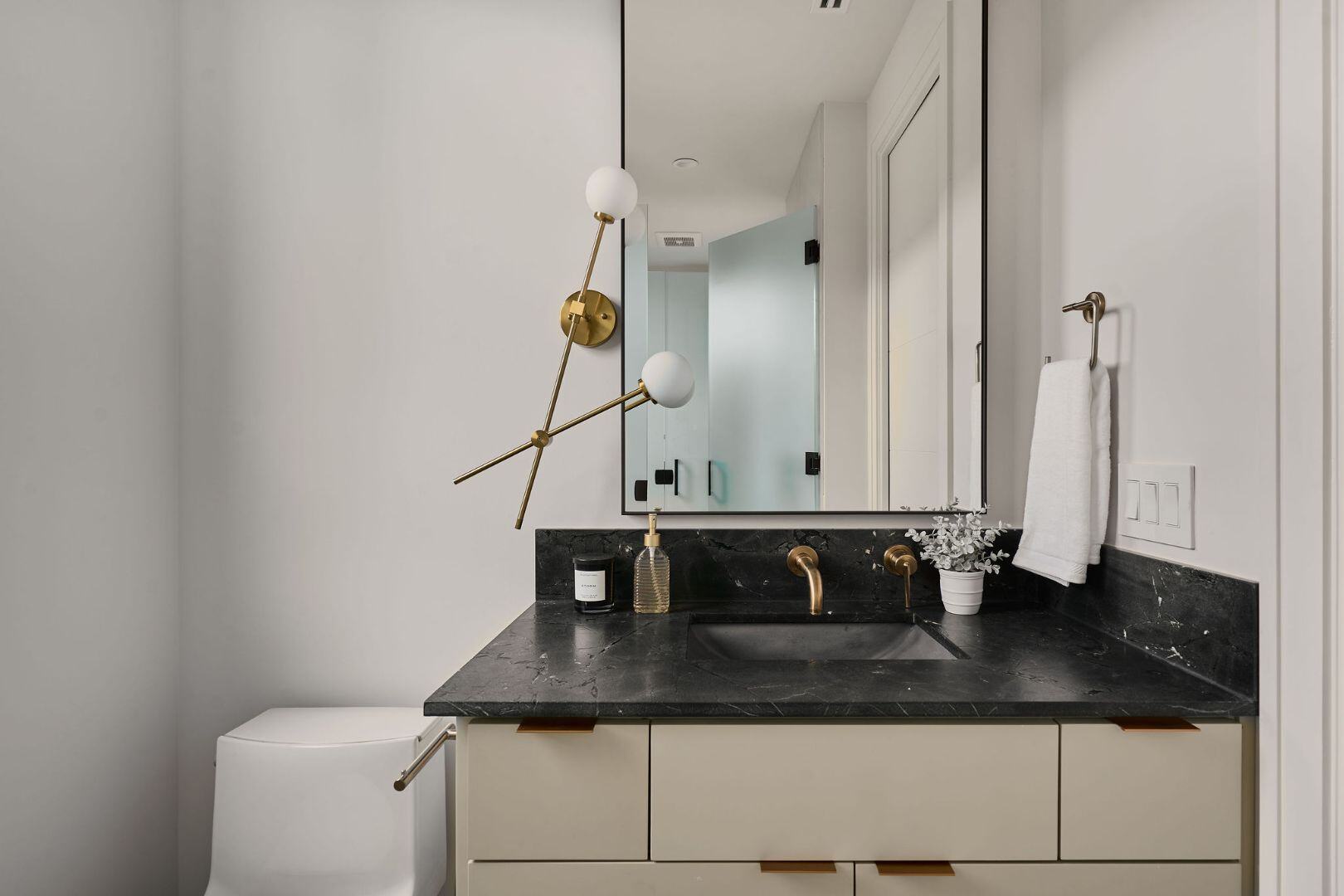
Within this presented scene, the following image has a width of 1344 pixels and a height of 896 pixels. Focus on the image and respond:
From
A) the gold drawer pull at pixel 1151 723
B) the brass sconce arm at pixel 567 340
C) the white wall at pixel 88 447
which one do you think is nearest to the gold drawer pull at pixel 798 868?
the gold drawer pull at pixel 1151 723

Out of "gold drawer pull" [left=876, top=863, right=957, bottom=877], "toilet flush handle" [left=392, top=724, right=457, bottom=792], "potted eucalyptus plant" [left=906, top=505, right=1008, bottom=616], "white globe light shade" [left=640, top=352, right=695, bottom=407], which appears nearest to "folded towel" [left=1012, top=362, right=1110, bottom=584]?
"potted eucalyptus plant" [left=906, top=505, right=1008, bottom=616]

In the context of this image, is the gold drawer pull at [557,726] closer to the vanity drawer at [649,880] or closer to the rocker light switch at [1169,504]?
the vanity drawer at [649,880]

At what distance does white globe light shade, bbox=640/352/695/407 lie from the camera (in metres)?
1.26

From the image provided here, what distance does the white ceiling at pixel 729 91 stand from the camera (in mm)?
1412

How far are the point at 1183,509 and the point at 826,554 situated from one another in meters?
0.61

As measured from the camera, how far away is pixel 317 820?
1259mm

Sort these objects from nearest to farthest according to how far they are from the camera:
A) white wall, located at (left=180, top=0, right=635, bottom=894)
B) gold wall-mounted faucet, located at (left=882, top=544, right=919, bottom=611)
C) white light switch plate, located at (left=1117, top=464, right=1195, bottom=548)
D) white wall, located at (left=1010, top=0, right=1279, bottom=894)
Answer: white wall, located at (left=1010, top=0, right=1279, bottom=894) → white light switch plate, located at (left=1117, top=464, right=1195, bottom=548) → gold wall-mounted faucet, located at (left=882, top=544, right=919, bottom=611) → white wall, located at (left=180, top=0, right=635, bottom=894)

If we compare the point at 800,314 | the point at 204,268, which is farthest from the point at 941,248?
the point at 204,268

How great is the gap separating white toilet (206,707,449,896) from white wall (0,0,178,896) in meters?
0.26

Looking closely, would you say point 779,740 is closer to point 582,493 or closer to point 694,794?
point 694,794

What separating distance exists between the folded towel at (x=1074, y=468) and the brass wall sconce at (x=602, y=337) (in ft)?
2.10

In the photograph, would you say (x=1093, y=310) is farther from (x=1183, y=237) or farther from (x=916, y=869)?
(x=916, y=869)

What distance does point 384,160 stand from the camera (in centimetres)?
150

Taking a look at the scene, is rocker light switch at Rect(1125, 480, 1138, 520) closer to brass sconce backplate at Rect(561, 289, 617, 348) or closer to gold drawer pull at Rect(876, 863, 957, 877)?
gold drawer pull at Rect(876, 863, 957, 877)
